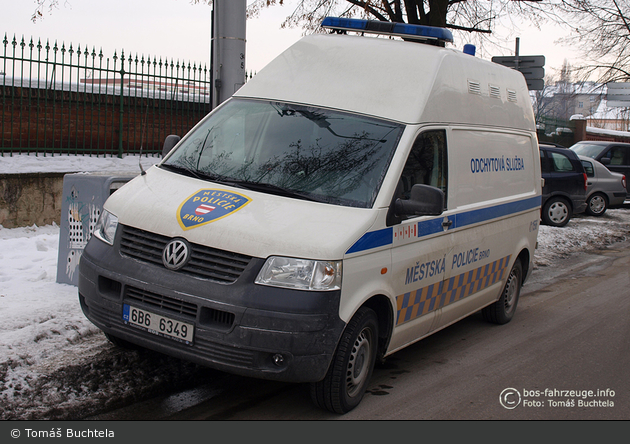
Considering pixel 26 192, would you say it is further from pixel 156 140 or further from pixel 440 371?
pixel 440 371

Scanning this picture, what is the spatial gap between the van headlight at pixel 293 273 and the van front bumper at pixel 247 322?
39 mm

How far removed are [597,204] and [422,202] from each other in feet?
47.8

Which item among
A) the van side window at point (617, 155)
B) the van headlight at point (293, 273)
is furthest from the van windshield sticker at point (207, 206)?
the van side window at point (617, 155)

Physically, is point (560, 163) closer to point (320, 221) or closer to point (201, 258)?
point (320, 221)

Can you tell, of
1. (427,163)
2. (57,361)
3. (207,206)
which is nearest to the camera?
(207,206)

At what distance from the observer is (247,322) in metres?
3.64

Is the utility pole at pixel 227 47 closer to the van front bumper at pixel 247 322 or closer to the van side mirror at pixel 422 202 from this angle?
the van side mirror at pixel 422 202

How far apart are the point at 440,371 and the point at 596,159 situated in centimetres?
1533

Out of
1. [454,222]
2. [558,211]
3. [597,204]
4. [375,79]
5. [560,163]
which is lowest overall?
[558,211]

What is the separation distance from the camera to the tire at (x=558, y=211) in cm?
1455

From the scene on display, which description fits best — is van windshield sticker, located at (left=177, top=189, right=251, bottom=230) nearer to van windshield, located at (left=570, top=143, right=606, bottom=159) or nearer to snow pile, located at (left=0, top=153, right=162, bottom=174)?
snow pile, located at (left=0, top=153, right=162, bottom=174)

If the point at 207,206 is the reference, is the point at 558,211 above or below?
below

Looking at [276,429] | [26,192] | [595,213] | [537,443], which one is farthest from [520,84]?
[595,213]

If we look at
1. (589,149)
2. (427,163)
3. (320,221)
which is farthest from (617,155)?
(320,221)
